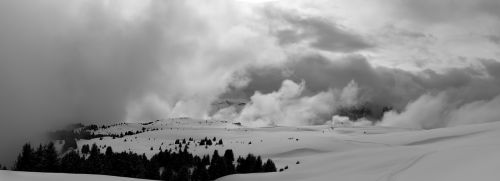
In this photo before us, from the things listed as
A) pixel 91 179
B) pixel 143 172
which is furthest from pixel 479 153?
pixel 143 172

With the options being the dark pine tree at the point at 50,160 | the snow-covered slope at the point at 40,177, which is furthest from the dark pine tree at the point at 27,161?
the snow-covered slope at the point at 40,177

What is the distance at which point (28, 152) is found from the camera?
94.2m

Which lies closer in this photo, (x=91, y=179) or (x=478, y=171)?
(x=478, y=171)

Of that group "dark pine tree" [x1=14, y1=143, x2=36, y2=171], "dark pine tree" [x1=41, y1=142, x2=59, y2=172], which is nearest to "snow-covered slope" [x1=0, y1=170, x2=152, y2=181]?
"dark pine tree" [x1=41, y1=142, x2=59, y2=172]

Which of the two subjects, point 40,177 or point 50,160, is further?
point 50,160

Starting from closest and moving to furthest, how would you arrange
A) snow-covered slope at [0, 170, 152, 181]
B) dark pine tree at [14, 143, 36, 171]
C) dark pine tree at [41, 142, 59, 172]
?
1. snow-covered slope at [0, 170, 152, 181]
2. dark pine tree at [41, 142, 59, 172]
3. dark pine tree at [14, 143, 36, 171]

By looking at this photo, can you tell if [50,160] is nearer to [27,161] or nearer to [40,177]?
[27,161]

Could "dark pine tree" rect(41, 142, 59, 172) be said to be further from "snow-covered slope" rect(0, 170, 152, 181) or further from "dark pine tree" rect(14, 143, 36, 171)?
"snow-covered slope" rect(0, 170, 152, 181)

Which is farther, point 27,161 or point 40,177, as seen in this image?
point 27,161

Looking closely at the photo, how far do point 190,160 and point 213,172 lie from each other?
137 feet

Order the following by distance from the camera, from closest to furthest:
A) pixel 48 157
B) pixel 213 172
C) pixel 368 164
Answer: pixel 368 164 → pixel 48 157 → pixel 213 172

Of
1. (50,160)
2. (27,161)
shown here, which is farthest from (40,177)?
(27,161)

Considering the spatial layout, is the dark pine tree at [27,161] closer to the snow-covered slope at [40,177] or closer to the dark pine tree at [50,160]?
the dark pine tree at [50,160]

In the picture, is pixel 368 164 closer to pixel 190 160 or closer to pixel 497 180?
pixel 497 180
